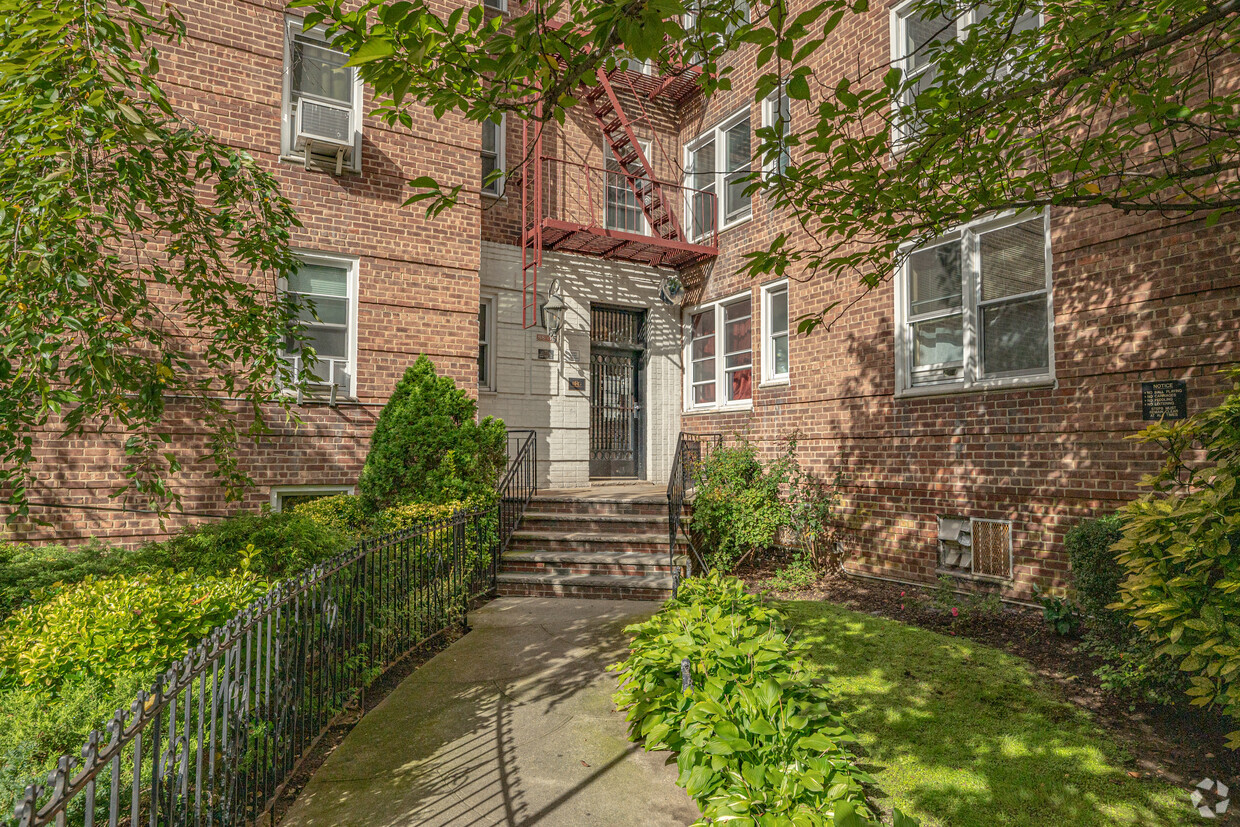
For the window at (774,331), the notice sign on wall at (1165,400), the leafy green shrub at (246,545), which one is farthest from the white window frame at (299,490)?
the notice sign on wall at (1165,400)

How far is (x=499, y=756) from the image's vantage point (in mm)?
3814

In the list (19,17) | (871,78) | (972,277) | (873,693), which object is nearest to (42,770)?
(19,17)

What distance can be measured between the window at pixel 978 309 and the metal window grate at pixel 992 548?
4.94 ft

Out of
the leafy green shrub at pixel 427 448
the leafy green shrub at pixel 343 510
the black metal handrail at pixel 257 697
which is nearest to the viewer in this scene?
the black metal handrail at pixel 257 697

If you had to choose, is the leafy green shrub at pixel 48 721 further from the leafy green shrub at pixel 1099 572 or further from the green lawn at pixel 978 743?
the leafy green shrub at pixel 1099 572

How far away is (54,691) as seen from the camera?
3.41 meters

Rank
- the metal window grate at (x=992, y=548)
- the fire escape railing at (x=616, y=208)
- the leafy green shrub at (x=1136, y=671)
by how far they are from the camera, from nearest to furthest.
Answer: the leafy green shrub at (x=1136, y=671), the metal window grate at (x=992, y=548), the fire escape railing at (x=616, y=208)

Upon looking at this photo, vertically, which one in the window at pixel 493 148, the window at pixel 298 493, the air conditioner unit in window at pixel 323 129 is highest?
the window at pixel 493 148

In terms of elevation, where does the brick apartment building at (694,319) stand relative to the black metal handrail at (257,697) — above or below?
above

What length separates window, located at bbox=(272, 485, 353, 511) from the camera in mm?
8406

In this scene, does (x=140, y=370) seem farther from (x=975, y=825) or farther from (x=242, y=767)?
(x=975, y=825)

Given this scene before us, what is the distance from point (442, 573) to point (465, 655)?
3.17 feet

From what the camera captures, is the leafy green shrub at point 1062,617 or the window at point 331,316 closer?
the leafy green shrub at point 1062,617

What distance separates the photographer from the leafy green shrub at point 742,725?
2.67 metres
